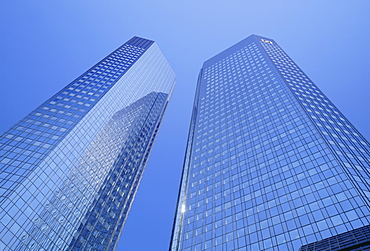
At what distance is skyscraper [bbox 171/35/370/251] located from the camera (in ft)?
153

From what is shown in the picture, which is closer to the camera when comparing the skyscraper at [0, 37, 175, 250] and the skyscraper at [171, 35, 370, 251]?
the skyscraper at [171, 35, 370, 251]

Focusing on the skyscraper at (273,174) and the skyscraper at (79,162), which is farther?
the skyscraper at (79,162)

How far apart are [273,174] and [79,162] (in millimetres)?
45799

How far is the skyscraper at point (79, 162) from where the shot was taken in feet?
182

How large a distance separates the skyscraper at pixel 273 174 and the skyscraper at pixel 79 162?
24.8 metres

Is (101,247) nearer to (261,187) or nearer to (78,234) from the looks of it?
(78,234)

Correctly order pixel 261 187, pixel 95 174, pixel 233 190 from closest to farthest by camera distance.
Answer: pixel 261 187, pixel 233 190, pixel 95 174

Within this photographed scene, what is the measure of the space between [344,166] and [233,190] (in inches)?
840

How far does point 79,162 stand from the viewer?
249 ft

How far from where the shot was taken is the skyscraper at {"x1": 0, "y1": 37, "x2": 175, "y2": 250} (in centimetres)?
5550

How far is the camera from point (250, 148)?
2844 inches

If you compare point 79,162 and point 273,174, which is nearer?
point 273,174

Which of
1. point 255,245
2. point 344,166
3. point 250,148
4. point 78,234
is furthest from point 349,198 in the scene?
point 78,234

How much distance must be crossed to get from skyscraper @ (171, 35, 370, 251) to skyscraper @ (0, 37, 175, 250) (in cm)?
2482
